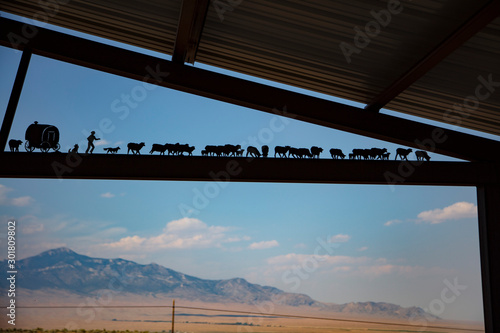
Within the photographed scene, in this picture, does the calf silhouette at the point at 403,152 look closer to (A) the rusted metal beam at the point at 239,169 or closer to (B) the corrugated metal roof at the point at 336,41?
(A) the rusted metal beam at the point at 239,169

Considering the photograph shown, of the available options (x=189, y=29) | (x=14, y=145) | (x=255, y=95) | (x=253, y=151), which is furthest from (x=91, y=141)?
(x=255, y=95)

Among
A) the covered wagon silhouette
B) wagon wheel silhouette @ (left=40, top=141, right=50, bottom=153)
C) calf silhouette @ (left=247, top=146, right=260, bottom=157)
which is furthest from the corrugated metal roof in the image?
wagon wheel silhouette @ (left=40, top=141, right=50, bottom=153)

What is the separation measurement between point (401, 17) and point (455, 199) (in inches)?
186

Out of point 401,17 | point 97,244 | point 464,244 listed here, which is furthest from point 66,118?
point 464,244

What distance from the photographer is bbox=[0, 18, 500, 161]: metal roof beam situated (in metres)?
5.71

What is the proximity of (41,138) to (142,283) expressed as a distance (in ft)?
15.7

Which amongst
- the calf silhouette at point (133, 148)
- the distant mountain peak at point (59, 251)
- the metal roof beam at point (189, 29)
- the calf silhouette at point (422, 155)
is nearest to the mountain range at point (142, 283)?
the distant mountain peak at point (59, 251)

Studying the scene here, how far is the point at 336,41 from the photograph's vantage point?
491 centimetres

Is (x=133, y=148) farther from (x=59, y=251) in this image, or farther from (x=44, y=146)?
(x=59, y=251)

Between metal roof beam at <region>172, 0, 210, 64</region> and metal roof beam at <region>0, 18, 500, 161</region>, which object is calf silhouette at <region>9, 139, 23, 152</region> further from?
metal roof beam at <region>172, 0, 210, 64</region>

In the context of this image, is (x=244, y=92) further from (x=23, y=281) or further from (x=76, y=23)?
(x=23, y=281)

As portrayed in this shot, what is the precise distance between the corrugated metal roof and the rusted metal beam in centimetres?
82

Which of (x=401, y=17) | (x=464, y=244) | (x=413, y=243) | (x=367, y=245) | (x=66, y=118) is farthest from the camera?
(x=367, y=245)

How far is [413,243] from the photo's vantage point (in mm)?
7855
